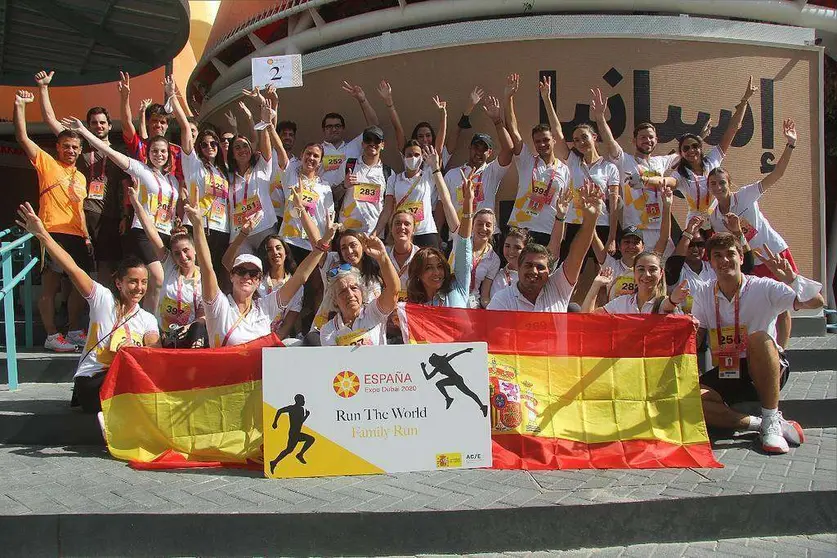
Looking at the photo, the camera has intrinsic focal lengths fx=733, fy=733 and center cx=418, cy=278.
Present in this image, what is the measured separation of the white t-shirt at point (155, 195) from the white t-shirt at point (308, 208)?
3.61ft

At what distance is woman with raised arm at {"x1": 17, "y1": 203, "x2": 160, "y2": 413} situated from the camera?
5164mm

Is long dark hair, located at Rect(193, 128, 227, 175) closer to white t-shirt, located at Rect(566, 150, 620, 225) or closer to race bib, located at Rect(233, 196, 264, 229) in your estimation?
race bib, located at Rect(233, 196, 264, 229)

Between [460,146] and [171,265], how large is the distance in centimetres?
391

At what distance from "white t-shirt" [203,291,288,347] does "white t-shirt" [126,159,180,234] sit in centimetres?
213

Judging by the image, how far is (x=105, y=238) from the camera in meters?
7.46

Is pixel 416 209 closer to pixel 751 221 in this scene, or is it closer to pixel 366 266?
pixel 366 266

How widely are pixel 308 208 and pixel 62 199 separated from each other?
2.42 meters

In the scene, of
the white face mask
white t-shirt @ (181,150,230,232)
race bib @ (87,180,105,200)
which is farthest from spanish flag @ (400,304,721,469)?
race bib @ (87,180,105,200)

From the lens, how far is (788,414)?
5.48 m

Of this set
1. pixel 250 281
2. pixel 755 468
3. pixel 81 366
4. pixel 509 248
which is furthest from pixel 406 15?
pixel 755 468

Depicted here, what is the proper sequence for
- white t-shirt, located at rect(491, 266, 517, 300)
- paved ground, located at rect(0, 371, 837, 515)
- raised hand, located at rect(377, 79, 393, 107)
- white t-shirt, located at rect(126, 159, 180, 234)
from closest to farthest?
paved ground, located at rect(0, 371, 837, 515) < white t-shirt, located at rect(491, 266, 517, 300) < white t-shirt, located at rect(126, 159, 180, 234) < raised hand, located at rect(377, 79, 393, 107)

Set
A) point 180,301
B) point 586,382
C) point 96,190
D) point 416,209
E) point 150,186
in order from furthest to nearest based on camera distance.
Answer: point 96,190 → point 416,209 → point 150,186 → point 180,301 → point 586,382

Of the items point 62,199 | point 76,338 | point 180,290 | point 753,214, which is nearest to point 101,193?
point 62,199

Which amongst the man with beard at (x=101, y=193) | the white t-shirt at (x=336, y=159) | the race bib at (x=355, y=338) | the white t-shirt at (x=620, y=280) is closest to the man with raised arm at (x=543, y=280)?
the race bib at (x=355, y=338)
